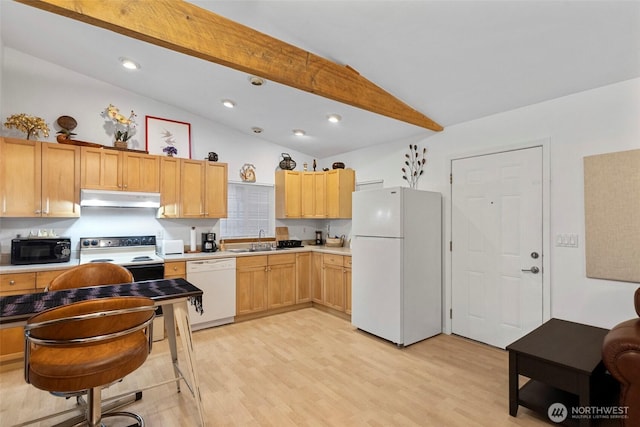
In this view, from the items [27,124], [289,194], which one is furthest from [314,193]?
[27,124]

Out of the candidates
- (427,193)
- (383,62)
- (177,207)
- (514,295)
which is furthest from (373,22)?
(177,207)

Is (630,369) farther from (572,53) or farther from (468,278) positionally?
(572,53)

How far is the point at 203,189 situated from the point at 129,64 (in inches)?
63.7

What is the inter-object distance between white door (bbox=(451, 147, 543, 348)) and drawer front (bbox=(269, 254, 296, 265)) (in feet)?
7.23

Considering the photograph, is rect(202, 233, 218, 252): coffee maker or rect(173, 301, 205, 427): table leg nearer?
rect(173, 301, 205, 427): table leg

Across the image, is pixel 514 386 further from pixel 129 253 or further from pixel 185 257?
pixel 129 253

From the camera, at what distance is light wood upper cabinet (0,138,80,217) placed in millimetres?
2990

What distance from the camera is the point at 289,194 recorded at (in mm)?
4969

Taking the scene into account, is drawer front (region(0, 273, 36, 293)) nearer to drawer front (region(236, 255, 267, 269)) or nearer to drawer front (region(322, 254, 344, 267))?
drawer front (region(236, 255, 267, 269))

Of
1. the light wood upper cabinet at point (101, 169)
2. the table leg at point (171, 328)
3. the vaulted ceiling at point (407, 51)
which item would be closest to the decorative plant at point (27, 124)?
the light wood upper cabinet at point (101, 169)

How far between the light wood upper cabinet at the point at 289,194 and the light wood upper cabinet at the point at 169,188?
161 centimetres

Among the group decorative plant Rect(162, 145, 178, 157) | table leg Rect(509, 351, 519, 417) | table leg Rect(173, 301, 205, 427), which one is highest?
decorative plant Rect(162, 145, 178, 157)

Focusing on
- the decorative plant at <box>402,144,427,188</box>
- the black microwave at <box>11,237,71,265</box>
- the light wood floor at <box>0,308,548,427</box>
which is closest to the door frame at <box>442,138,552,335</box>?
the decorative plant at <box>402,144,427,188</box>

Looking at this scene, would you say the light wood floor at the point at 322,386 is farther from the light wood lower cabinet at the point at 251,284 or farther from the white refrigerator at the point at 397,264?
the light wood lower cabinet at the point at 251,284
